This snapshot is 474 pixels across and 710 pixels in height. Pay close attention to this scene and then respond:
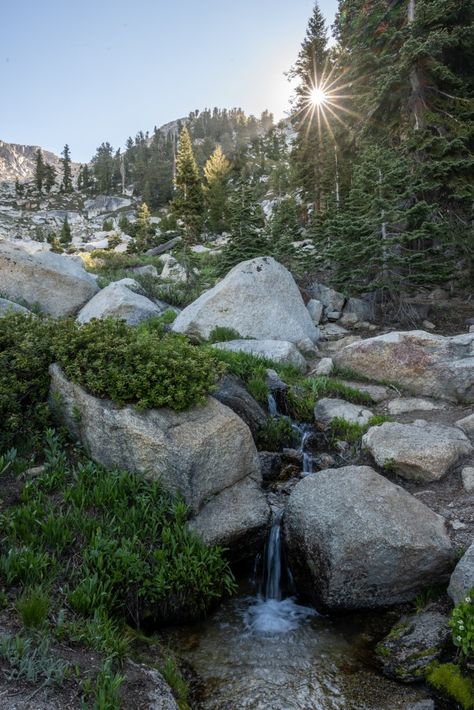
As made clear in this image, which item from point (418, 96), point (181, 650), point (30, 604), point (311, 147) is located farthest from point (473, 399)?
point (311, 147)

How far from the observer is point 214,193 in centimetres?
4291

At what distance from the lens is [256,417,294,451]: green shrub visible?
9250mm

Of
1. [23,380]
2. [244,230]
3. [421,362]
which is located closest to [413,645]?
[23,380]

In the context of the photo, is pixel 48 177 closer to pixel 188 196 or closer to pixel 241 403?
pixel 188 196

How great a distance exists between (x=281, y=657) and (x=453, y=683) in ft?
6.20

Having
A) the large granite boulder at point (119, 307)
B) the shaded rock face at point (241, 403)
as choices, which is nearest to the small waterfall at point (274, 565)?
the shaded rock face at point (241, 403)

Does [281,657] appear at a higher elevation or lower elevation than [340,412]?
lower

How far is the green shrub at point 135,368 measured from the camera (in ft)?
22.0

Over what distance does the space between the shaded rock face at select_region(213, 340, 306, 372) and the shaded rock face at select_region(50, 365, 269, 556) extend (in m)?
5.20

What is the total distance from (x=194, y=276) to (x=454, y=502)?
654 inches

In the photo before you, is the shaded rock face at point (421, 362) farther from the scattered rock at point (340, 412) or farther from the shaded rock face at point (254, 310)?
the shaded rock face at point (254, 310)

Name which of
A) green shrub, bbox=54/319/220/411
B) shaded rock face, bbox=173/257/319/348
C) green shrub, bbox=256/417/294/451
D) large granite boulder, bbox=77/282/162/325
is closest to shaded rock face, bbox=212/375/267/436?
green shrub, bbox=256/417/294/451

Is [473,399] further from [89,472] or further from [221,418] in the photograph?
[89,472]

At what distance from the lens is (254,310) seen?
14.5 meters
